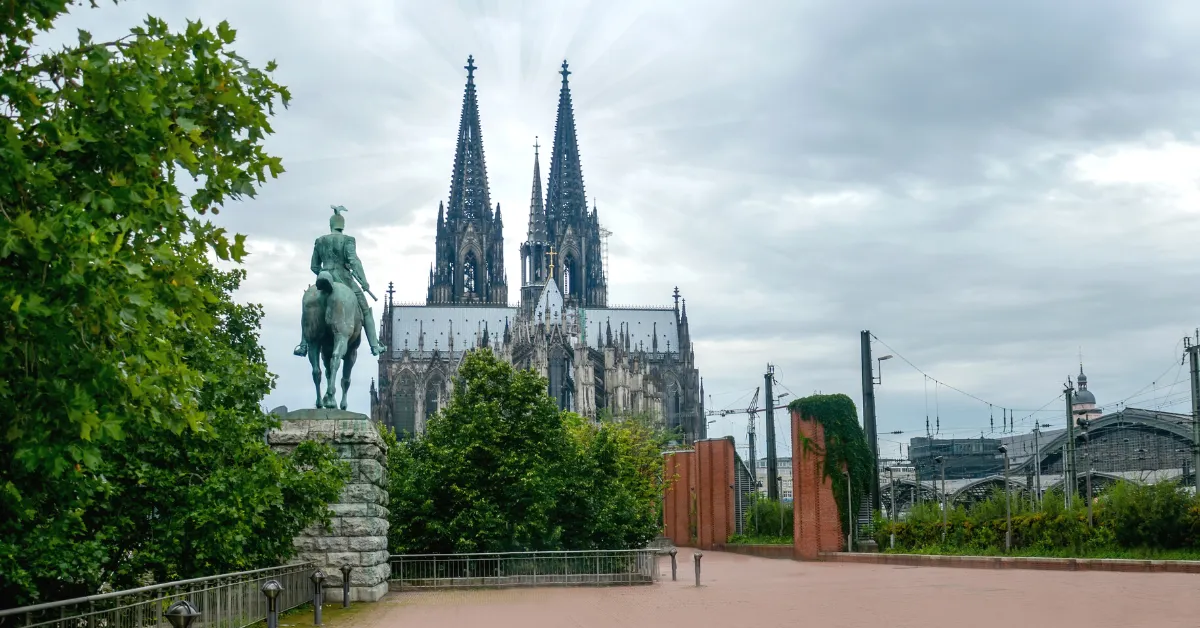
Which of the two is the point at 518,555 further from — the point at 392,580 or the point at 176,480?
the point at 176,480

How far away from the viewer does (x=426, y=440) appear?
1164 inches

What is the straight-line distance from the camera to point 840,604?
64.1 ft

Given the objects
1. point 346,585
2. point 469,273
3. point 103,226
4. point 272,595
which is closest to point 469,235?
point 469,273

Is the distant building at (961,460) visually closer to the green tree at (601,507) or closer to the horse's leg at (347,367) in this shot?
the green tree at (601,507)

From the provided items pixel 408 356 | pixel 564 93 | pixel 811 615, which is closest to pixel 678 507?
pixel 811 615

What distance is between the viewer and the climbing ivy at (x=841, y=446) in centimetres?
4106

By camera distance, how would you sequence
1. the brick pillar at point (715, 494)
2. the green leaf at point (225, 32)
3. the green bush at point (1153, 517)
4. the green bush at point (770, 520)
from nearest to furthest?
the green leaf at point (225, 32) < the green bush at point (1153, 517) < the green bush at point (770, 520) < the brick pillar at point (715, 494)

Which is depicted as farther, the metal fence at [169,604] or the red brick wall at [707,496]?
the red brick wall at [707,496]

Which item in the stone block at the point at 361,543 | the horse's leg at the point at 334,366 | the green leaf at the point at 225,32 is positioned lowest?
the stone block at the point at 361,543

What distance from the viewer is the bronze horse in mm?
20422

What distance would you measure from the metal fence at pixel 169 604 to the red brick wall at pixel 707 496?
132 ft

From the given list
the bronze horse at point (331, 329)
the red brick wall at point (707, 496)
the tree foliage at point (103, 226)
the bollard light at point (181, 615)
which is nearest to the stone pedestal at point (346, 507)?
the bronze horse at point (331, 329)

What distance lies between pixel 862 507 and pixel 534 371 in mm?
16500

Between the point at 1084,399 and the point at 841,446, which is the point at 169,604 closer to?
the point at 841,446
